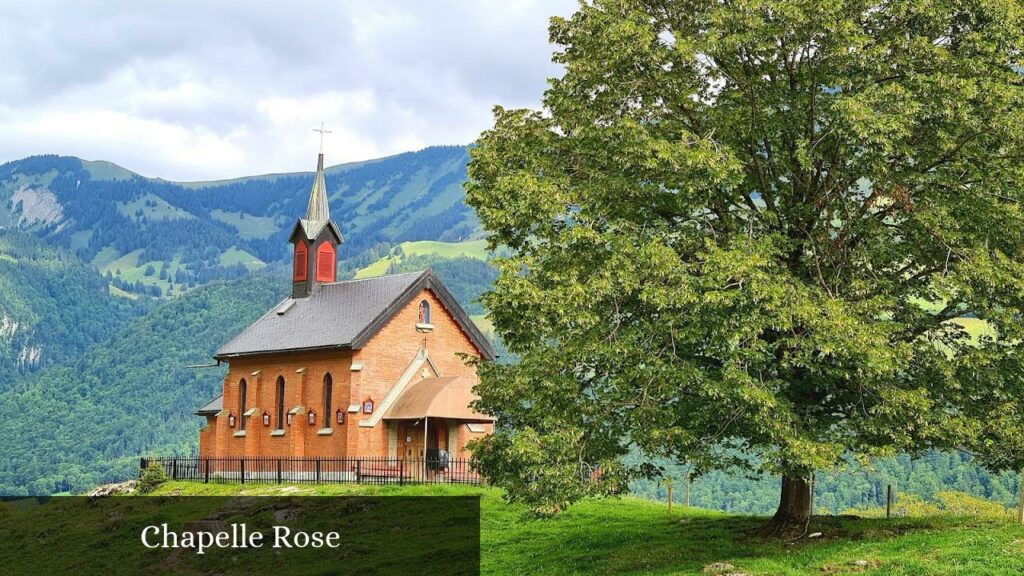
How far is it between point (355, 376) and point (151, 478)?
10805 millimetres

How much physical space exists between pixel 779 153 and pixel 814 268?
8.66ft

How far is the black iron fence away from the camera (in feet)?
140

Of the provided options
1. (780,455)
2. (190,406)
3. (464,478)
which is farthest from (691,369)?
(190,406)

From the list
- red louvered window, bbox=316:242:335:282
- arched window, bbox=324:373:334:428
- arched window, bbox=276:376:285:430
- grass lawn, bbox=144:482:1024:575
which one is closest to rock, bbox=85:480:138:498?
arched window, bbox=276:376:285:430

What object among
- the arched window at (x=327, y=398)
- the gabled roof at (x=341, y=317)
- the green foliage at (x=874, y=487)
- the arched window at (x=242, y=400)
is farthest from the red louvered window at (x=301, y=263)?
the green foliage at (x=874, y=487)

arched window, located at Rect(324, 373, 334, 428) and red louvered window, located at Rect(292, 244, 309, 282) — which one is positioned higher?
red louvered window, located at Rect(292, 244, 309, 282)

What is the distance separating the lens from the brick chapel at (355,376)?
46094 millimetres

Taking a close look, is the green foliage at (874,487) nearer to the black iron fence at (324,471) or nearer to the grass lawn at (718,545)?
the black iron fence at (324,471)

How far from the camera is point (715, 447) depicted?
21.5 meters

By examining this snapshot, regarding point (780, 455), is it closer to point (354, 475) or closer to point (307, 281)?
point (354, 475)

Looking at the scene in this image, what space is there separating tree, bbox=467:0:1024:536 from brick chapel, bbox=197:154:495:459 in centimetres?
2253

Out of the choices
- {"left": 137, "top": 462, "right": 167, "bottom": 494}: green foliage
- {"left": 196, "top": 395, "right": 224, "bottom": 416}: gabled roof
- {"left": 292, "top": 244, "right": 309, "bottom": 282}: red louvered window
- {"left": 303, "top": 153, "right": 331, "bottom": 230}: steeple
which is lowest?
{"left": 137, "top": 462, "right": 167, "bottom": 494}: green foliage

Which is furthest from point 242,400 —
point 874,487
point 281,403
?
point 874,487

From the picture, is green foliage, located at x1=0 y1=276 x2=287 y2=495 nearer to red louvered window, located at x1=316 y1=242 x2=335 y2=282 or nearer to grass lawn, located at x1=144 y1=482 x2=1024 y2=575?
red louvered window, located at x1=316 y1=242 x2=335 y2=282
